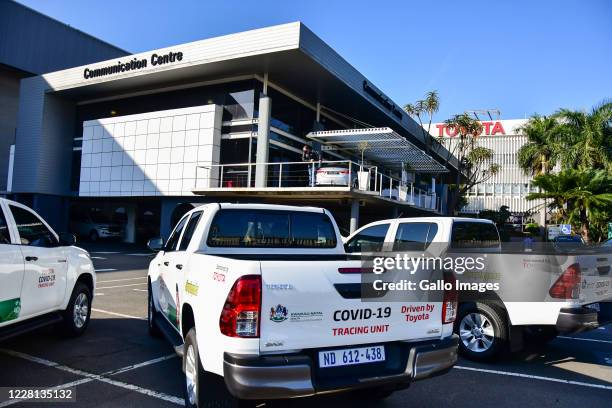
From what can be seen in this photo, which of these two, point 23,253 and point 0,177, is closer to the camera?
point 23,253

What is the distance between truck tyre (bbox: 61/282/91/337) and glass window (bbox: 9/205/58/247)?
33.9 inches

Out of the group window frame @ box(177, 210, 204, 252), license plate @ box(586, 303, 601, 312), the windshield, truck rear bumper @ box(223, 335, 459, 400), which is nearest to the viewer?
truck rear bumper @ box(223, 335, 459, 400)

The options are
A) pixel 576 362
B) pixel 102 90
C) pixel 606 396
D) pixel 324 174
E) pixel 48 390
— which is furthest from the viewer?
pixel 102 90

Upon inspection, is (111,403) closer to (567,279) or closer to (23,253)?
(23,253)

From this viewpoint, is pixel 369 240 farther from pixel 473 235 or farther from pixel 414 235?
pixel 473 235

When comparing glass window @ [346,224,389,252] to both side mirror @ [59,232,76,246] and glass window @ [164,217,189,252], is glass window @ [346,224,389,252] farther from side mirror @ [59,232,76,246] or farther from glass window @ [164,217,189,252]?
side mirror @ [59,232,76,246]

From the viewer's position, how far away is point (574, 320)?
17.2 feet

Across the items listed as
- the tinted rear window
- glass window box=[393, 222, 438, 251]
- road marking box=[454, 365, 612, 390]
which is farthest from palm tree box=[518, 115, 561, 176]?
the tinted rear window

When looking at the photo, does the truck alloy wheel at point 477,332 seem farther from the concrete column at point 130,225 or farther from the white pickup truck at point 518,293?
the concrete column at point 130,225

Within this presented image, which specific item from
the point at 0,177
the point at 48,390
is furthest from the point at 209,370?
the point at 0,177

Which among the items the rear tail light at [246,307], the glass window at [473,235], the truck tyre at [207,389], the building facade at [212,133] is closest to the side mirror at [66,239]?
the truck tyre at [207,389]

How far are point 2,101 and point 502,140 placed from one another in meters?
67.6

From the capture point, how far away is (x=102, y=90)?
25.9 metres

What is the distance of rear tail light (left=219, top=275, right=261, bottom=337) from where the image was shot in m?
3.10
